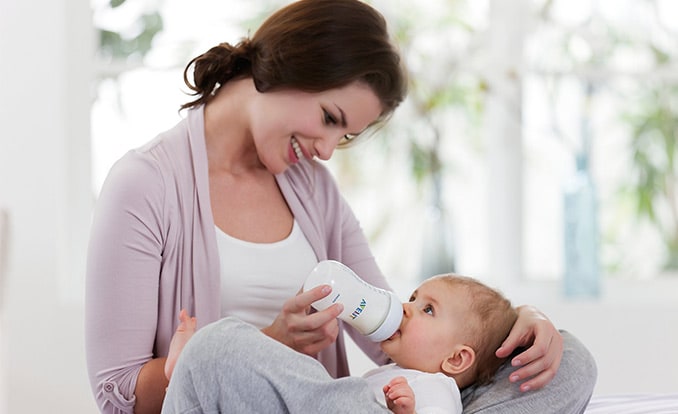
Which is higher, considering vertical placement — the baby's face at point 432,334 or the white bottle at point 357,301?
the white bottle at point 357,301

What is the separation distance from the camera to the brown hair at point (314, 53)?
1.68 meters

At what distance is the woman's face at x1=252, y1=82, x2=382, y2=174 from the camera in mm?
1701

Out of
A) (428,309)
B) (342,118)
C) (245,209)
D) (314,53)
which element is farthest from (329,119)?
(428,309)

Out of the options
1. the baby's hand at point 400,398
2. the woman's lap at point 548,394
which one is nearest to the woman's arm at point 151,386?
the baby's hand at point 400,398

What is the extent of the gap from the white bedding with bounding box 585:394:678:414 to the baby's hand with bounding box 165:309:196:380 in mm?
743

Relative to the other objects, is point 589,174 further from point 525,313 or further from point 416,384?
Result: point 416,384

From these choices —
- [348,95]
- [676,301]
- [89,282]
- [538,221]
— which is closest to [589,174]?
[538,221]

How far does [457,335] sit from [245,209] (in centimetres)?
47

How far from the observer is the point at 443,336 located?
158 cm

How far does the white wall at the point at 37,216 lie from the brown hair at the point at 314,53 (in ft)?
4.02

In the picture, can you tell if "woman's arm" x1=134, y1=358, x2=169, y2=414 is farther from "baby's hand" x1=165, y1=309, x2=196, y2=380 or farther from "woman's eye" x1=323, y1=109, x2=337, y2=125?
"woman's eye" x1=323, y1=109, x2=337, y2=125

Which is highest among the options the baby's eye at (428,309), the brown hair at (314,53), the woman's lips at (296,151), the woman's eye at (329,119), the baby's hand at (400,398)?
the brown hair at (314,53)

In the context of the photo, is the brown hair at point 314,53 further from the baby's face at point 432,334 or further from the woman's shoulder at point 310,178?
the baby's face at point 432,334

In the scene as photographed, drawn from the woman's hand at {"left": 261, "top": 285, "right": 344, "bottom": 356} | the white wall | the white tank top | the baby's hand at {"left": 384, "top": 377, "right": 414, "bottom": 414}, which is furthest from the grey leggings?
the white wall
